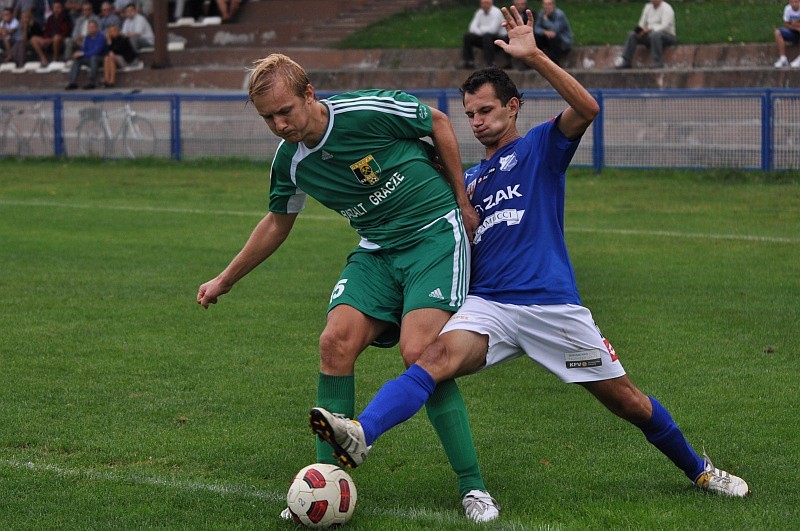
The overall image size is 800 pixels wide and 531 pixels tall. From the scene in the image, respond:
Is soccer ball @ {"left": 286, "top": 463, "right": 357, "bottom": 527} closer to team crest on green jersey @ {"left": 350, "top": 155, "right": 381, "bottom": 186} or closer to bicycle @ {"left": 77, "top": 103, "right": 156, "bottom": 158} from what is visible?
team crest on green jersey @ {"left": 350, "top": 155, "right": 381, "bottom": 186}

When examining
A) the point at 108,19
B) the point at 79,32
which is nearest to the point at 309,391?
the point at 108,19

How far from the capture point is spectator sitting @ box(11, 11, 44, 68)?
32.7 meters

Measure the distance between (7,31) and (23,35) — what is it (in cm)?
115

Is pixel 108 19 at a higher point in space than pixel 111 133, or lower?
higher

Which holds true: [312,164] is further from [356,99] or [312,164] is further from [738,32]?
[738,32]

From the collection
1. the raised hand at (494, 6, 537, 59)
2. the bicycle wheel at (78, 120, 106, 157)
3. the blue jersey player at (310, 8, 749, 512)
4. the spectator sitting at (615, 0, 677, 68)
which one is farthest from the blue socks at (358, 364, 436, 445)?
the bicycle wheel at (78, 120, 106, 157)

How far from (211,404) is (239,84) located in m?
21.3

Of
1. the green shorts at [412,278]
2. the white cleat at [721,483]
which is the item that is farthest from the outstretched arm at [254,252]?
the white cleat at [721,483]

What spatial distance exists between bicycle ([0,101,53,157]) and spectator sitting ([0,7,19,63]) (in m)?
9.85

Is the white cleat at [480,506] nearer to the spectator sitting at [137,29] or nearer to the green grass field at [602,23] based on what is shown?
the green grass field at [602,23]

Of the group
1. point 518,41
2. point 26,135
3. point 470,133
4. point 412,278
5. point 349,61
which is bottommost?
point 26,135

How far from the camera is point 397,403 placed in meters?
4.43

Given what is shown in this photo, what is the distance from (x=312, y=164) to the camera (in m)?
5.10

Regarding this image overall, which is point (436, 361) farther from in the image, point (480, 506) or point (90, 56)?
point (90, 56)
